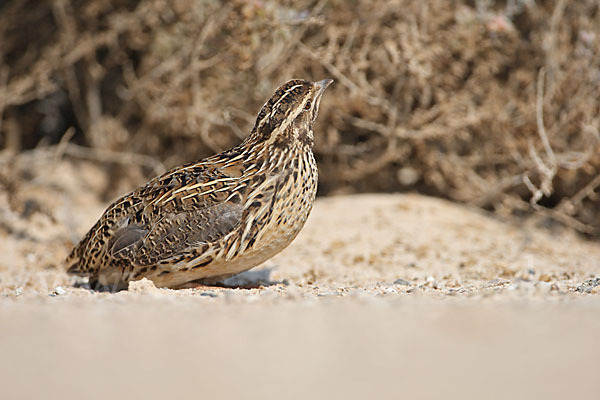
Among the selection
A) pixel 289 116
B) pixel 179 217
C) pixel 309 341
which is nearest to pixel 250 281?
pixel 179 217

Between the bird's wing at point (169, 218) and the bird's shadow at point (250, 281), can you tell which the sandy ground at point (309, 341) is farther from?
the bird's wing at point (169, 218)

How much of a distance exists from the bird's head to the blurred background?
203 cm

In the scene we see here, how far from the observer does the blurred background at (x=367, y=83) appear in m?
8.89

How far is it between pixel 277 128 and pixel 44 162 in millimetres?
6510

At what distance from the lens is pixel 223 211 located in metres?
5.82

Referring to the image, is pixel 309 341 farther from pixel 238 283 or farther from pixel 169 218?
pixel 238 283

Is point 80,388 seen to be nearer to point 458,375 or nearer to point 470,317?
point 458,375

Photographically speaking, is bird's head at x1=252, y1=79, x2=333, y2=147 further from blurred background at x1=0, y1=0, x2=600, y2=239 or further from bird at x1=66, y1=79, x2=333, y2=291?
blurred background at x1=0, y1=0, x2=600, y2=239

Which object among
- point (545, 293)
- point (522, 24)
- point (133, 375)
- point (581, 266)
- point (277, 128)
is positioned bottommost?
point (581, 266)

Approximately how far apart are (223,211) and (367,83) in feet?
13.3

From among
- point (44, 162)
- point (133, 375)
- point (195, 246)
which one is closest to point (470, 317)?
point (133, 375)

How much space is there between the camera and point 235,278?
23.3ft

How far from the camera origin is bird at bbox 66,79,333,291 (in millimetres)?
5801

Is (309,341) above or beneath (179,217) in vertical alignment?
beneath
